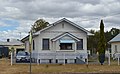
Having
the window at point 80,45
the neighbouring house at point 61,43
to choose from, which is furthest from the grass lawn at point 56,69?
the window at point 80,45

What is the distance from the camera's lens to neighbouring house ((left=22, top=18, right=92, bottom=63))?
3906 cm

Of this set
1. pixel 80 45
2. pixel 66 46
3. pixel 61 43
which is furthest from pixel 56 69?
pixel 80 45

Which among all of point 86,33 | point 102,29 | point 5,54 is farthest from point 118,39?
point 5,54

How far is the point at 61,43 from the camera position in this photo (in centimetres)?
3997

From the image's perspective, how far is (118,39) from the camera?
5406 centimetres

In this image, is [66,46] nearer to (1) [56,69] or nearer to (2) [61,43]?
(2) [61,43]

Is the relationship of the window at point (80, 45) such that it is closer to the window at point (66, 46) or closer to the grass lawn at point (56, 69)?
the window at point (66, 46)

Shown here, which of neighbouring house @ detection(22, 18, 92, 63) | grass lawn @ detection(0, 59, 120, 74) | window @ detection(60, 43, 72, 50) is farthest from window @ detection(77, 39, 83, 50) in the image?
grass lawn @ detection(0, 59, 120, 74)

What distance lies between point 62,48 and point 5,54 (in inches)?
1092

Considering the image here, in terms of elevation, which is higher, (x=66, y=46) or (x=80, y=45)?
(x=80, y=45)

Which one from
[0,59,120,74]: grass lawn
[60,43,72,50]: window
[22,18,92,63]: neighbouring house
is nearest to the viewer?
[0,59,120,74]: grass lawn

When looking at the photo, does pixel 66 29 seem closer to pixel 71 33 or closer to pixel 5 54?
pixel 71 33

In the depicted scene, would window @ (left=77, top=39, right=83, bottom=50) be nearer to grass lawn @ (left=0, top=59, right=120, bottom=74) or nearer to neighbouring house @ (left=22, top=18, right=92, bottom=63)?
neighbouring house @ (left=22, top=18, right=92, bottom=63)

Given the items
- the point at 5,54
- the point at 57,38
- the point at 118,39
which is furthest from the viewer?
the point at 5,54
